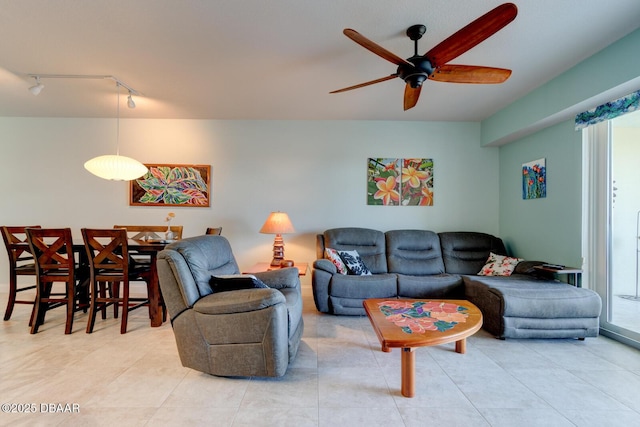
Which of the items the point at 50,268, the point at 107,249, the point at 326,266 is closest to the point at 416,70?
the point at 326,266

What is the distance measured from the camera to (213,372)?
76.1 inches

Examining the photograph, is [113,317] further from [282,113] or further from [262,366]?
[282,113]

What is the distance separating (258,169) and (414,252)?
2408 mm

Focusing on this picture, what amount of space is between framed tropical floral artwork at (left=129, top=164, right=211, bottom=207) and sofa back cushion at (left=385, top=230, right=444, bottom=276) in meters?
2.62

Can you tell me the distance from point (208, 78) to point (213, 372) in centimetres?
261

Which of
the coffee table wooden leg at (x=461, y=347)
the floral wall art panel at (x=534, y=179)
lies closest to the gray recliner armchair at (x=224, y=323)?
the coffee table wooden leg at (x=461, y=347)

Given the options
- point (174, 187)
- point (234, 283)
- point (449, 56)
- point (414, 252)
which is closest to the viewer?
point (449, 56)

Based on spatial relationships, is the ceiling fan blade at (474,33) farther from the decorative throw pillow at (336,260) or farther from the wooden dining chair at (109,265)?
the wooden dining chair at (109,265)

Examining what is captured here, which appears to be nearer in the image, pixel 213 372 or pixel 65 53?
pixel 213 372

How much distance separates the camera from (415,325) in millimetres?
1932

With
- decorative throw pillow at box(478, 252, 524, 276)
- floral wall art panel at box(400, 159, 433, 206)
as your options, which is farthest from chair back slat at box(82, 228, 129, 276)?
decorative throw pillow at box(478, 252, 524, 276)

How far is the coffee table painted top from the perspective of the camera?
1.72m

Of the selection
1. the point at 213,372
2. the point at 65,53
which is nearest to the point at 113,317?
the point at 213,372

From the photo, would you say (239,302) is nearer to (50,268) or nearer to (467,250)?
(50,268)
